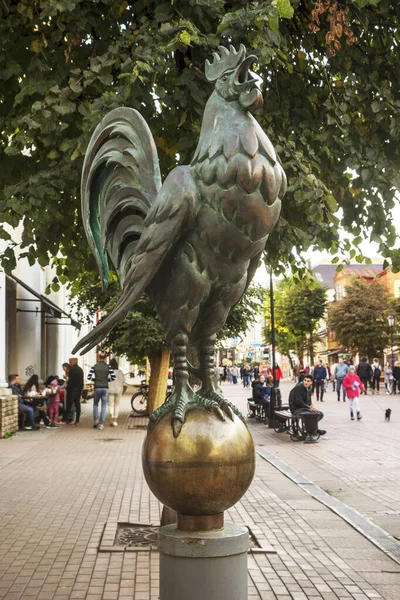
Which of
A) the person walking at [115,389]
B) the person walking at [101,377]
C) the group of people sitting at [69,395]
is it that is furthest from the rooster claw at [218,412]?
the person walking at [115,389]

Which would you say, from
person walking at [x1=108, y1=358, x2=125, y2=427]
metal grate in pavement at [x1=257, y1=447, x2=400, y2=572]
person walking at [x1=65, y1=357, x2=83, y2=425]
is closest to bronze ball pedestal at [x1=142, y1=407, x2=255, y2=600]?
metal grate in pavement at [x1=257, y1=447, x2=400, y2=572]

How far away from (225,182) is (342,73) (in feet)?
18.3

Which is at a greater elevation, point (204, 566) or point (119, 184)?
point (119, 184)

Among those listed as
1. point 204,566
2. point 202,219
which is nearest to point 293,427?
point 204,566

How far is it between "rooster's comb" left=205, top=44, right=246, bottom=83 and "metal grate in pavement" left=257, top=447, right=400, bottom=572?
17.3ft

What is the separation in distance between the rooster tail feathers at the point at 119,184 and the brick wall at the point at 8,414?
1403cm

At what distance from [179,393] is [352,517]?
603 cm

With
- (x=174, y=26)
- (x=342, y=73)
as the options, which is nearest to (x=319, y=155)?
(x=342, y=73)

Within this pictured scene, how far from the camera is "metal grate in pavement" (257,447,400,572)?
7574mm

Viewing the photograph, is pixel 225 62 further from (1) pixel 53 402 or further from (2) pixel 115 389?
(1) pixel 53 402

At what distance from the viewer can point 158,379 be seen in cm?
2038

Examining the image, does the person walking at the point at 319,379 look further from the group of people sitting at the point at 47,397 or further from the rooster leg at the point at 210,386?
the rooster leg at the point at 210,386

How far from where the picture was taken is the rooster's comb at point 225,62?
360 cm

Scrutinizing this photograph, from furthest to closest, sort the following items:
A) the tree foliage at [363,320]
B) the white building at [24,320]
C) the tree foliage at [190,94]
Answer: the tree foliage at [363,320], the white building at [24,320], the tree foliage at [190,94]
